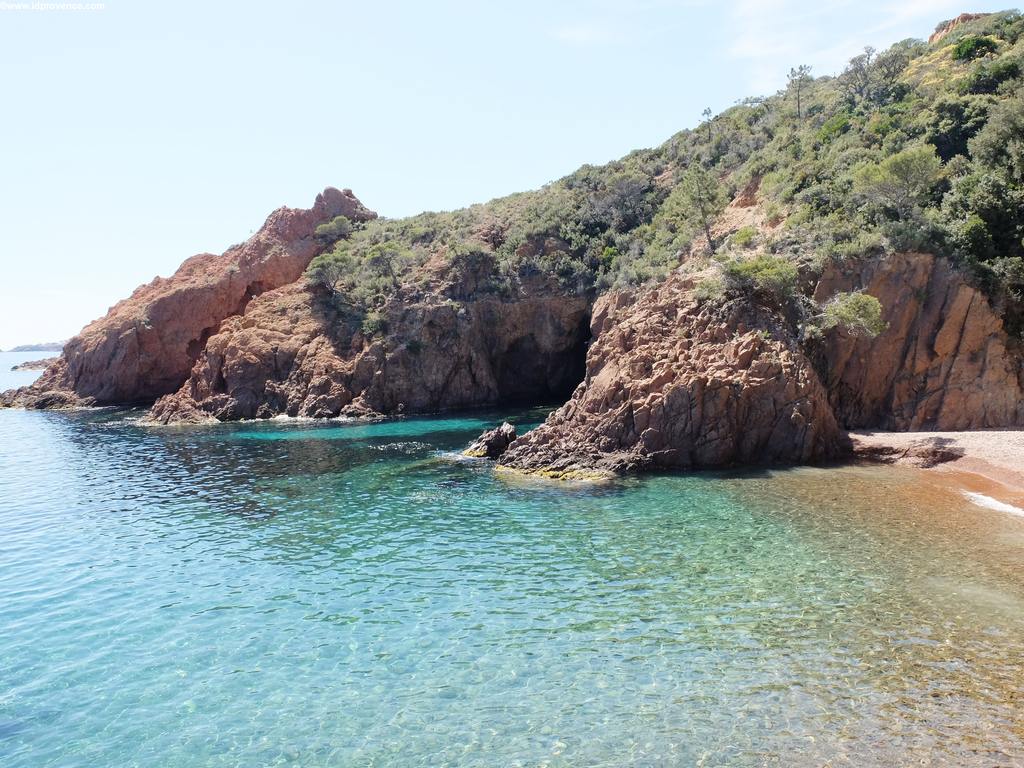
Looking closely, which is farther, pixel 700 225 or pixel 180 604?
pixel 700 225

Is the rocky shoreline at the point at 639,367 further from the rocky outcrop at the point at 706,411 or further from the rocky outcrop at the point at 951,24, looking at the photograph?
the rocky outcrop at the point at 951,24

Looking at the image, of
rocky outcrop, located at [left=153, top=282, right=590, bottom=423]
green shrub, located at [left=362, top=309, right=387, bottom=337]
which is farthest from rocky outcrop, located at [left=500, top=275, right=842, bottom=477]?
green shrub, located at [left=362, top=309, right=387, bottom=337]

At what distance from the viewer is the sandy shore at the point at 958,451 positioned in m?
23.1

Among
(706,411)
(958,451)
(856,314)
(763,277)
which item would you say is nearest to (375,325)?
(763,277)

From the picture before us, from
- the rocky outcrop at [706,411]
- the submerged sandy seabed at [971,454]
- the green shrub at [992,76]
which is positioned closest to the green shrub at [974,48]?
the green shrub at [992,76]

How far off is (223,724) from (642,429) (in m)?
19.9

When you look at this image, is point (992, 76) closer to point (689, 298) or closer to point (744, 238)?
point (744, 238)

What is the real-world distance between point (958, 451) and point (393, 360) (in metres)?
35.8

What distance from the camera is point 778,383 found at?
27.2 metres

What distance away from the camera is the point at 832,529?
18.8 m

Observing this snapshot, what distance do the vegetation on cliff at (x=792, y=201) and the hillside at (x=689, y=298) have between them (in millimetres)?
173

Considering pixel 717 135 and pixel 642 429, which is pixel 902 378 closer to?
pixel 642 429

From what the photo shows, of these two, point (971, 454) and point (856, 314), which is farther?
point (856, 314)

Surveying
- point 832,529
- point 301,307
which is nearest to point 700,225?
point 832,529
